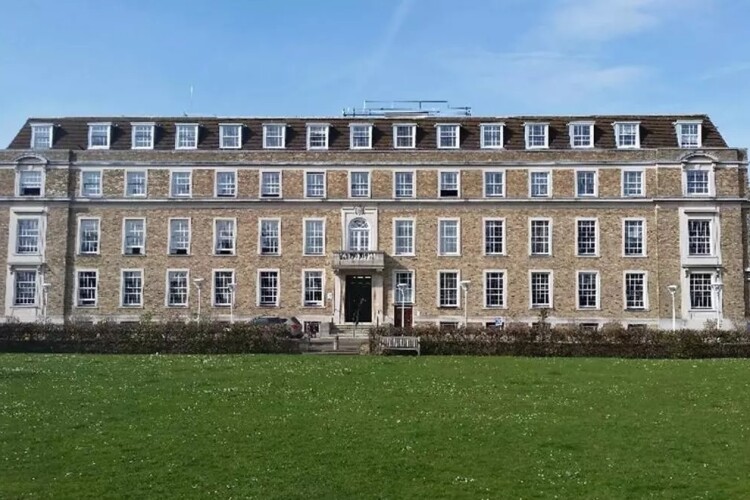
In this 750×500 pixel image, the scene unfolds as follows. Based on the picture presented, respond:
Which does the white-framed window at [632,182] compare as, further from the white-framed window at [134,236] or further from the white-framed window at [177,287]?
the white-framed window at [134,236]

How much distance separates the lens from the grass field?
11.5 metres

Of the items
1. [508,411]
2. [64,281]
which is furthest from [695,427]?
[64,281]

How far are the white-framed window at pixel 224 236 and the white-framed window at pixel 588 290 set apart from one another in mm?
21076

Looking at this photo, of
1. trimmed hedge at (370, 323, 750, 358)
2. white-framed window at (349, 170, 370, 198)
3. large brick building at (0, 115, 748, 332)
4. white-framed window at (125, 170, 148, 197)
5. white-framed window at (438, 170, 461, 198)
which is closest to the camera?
trimmed hedge at (370, 323, 750, 358)

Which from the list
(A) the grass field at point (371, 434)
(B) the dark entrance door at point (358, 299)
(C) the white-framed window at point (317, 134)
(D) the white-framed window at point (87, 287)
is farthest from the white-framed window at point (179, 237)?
(A) the grass field at point (371, 434)

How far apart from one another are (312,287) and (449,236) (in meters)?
8.87

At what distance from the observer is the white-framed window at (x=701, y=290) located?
49719 mm

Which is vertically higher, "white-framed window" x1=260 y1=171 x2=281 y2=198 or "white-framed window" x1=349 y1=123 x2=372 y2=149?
"white-framed window" x1=349 y1=123 x2=372 y2=149

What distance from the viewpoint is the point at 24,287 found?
170 ft

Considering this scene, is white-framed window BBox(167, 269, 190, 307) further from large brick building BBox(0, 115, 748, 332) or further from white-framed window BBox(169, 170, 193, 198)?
white-framed window BBox(169, 170, 193, 198)

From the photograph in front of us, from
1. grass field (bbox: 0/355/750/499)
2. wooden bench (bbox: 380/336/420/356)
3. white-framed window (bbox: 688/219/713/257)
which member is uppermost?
white-framed window (bbox: 688/219/713/257)

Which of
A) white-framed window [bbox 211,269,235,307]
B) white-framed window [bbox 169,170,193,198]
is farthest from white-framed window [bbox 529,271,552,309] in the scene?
white-framed window [bbox 169,170,193,198]

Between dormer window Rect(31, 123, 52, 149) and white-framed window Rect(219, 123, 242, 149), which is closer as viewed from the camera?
white-framed window Rect(219, 123, 242, 149)

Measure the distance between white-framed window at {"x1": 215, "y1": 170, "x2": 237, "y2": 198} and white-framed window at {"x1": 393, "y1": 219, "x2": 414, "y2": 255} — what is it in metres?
10.1
